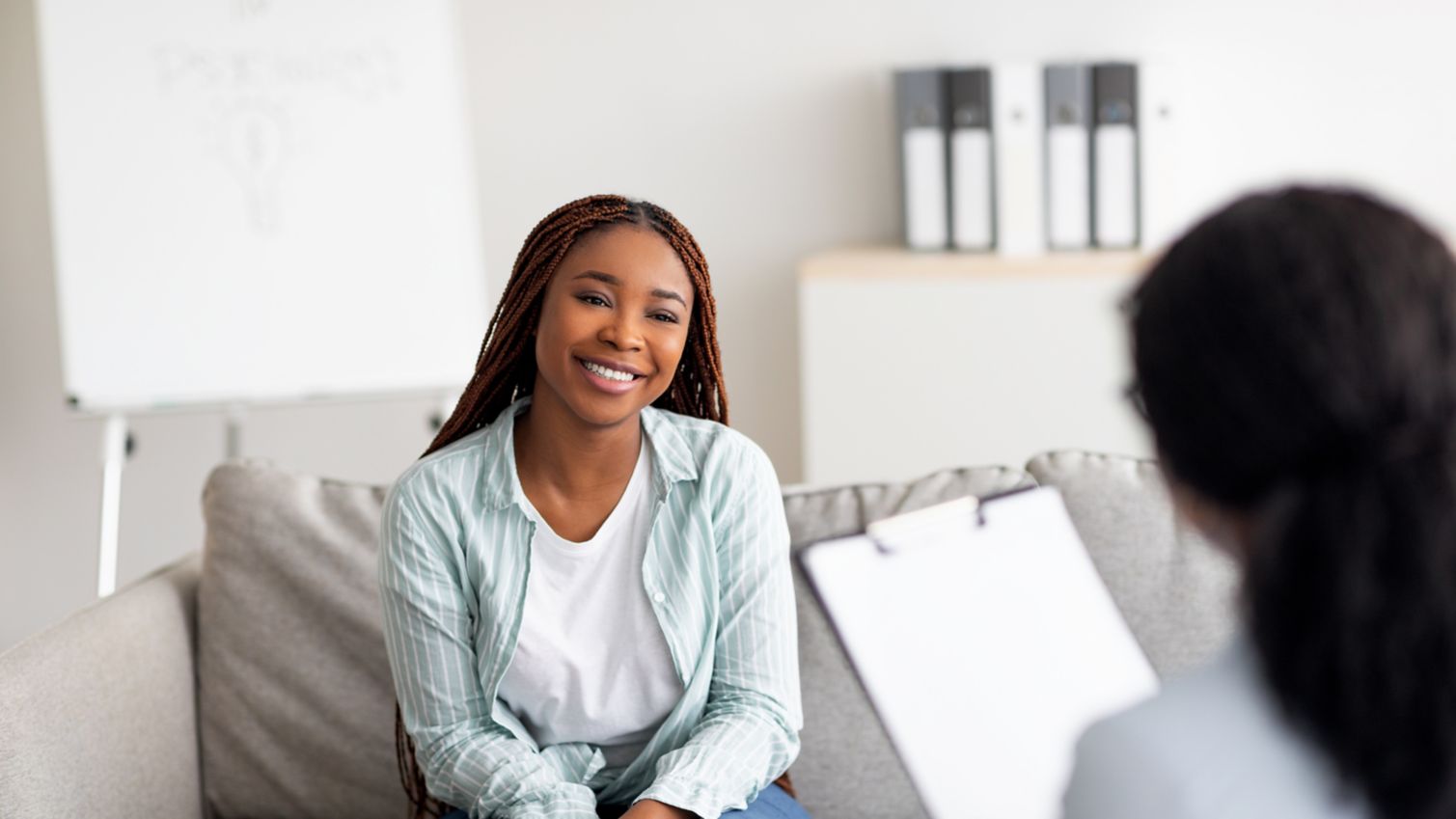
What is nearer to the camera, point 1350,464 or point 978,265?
point 1350,464

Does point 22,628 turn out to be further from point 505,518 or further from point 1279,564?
point 1279,564

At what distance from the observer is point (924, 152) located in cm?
296

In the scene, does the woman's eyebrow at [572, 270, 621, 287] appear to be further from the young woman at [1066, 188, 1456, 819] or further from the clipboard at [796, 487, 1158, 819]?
the young woman at [1066, 188, 1456, 819]

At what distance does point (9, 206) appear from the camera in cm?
338

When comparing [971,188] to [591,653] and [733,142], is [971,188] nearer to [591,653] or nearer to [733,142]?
[733,142]

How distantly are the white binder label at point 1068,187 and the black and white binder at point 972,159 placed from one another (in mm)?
116

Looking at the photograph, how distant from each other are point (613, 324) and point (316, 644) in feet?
2.07

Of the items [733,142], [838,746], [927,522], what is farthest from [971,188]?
[838,746]

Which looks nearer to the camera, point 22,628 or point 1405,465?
point 1405,465

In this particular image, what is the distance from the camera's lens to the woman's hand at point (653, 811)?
1396 mm

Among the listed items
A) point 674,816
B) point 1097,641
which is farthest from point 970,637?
point 674,816

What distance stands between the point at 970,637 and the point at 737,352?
1736 mm

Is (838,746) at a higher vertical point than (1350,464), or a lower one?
lower

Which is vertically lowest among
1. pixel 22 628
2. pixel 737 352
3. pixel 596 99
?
pixel 22 628
